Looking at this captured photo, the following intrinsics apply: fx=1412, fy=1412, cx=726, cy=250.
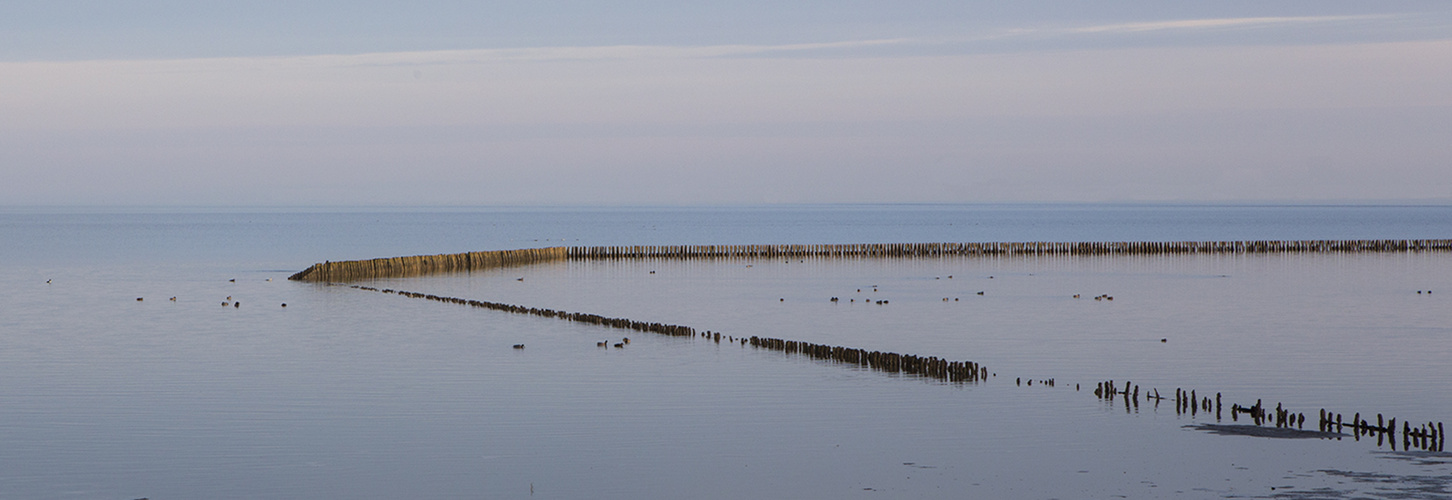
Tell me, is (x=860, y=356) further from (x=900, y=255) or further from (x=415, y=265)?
(x=900, y=255)

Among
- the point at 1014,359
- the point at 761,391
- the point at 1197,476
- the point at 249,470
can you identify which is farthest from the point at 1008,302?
the point at 249,470

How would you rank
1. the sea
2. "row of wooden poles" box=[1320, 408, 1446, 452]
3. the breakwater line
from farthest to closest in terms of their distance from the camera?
the breakwater line, "row of wooden poles" box=[1320, 408, 1446, 452], the sea

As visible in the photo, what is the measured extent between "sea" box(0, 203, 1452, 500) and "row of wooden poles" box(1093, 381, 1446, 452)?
0.22 meters

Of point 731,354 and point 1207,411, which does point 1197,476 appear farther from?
point 731,354

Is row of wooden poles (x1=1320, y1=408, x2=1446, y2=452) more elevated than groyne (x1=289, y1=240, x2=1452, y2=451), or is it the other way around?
groyne (x1=289, y1=240, x2=1452, y2=451)

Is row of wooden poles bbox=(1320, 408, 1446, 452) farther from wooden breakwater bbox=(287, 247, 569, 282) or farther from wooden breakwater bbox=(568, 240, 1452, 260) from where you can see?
wooden breakwater bbox=(568, 240, 1452, 260)

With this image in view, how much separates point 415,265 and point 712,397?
1831 inches

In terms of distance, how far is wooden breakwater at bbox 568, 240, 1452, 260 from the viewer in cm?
8400

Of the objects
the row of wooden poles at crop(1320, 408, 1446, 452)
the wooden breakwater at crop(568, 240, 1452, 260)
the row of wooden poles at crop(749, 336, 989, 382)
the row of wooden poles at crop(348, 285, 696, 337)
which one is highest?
the wooden breakwater at crop(568, 240, 1452, 260)

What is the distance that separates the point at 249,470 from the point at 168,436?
3.42m

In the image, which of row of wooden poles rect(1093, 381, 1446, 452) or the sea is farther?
row of wooden poles rect(1093, 381, 1446, 452)

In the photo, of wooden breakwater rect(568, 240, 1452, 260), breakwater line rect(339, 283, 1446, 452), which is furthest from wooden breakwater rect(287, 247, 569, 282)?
breakwater line rect(339, 283, 1446, 452)

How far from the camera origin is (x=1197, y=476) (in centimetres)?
1805

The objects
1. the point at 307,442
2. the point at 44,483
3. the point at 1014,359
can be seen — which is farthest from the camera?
the point at 1014,359
